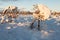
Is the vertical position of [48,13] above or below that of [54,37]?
above

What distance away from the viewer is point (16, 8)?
18.7 m

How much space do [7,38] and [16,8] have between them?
9419 mm

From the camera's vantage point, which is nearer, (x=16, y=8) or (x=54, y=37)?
(x=54, y=37)

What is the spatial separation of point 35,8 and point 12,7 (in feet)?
19.3

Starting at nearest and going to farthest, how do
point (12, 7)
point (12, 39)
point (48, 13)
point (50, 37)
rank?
point (12, 39) → point (50, 37) → point (48, 13) → point (12, 7)

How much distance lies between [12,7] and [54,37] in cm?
869

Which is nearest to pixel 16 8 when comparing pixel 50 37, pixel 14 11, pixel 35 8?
pixel 14 11

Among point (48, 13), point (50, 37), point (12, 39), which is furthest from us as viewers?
point (48, 13)

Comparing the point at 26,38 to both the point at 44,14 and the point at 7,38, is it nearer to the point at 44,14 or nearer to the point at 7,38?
the point at 7,38

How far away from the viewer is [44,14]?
40.9 feet

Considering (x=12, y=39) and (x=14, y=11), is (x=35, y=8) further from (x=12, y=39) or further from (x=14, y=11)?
(x=14, y=11)

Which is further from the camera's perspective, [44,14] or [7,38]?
[44,14]

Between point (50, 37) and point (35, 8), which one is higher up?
point (35, 8)

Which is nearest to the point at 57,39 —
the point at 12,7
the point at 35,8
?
the point at 35,8
